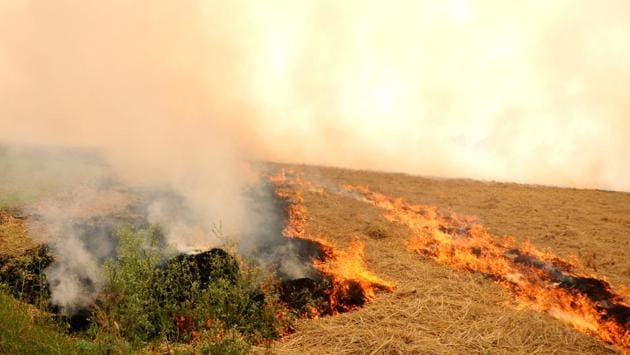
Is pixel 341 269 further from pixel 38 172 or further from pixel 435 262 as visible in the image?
pixel 38 172

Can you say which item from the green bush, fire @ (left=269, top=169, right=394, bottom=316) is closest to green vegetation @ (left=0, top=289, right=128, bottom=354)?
the green bush

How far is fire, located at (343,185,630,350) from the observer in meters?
7.82

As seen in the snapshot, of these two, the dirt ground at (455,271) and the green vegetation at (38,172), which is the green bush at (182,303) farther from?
the green vegetation at (38,172)

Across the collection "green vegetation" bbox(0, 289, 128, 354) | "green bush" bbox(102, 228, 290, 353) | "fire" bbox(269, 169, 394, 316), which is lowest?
"green vegetation" bbox(0, 289, 128, 354)

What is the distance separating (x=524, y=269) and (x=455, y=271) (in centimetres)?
140

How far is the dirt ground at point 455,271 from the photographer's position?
6.55 meters

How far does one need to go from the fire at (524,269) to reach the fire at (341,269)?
152 cm

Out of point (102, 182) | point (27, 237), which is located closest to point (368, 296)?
point (27, 237)

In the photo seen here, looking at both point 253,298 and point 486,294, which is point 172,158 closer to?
point 253,298

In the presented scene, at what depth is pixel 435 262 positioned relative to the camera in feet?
30.1

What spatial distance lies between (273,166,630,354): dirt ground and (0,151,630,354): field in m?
0.02

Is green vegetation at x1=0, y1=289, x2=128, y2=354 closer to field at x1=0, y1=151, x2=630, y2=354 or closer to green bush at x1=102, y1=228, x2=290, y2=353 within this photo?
field at x1=0, y1=151, x2=630, y2=354

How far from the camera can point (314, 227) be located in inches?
400

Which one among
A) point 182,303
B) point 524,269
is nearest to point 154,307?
point 182,303
